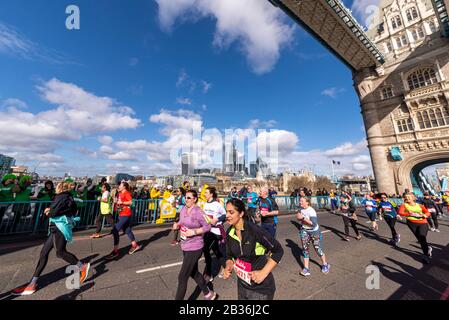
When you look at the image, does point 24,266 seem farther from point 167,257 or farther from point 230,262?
point 230,262

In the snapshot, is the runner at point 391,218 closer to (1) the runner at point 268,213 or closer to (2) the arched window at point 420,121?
(1) the runner at point 268,213

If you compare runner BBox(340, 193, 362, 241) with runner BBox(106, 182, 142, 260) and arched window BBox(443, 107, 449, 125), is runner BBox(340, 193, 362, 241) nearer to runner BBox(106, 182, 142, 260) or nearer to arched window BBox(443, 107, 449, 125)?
runner BBox(106, 182, 142, 260)

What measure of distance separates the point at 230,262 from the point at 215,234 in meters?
1.76

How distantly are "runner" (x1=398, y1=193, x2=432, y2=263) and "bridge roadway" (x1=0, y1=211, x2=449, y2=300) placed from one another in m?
0.37

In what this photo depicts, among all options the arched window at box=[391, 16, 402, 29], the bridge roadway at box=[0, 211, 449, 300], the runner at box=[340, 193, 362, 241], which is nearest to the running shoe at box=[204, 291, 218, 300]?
the bridge roadway at box=[0, 211, 449, 300]

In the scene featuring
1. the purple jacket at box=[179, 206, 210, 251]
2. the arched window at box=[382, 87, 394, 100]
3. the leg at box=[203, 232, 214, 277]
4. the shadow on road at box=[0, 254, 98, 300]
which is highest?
the arched window at box=[382, 87, 394, 100]

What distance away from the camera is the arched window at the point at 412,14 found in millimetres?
22591

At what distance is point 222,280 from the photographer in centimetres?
392

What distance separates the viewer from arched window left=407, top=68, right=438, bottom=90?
2061cm

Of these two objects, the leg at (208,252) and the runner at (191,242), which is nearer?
the runner at (191,242)

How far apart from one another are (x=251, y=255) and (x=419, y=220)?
6.30 meters

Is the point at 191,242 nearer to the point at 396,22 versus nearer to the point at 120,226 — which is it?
the point at 120,226

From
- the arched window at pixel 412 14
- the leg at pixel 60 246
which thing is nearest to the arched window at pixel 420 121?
the arched window at pixel 412 14
